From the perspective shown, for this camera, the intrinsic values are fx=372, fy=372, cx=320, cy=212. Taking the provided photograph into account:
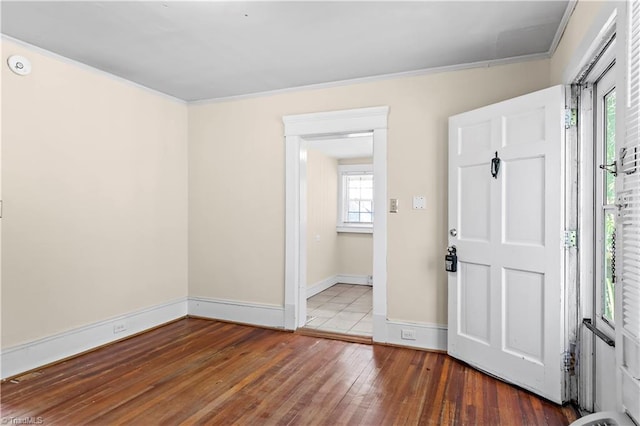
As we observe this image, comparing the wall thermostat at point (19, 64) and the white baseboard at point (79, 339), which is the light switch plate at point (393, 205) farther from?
the wall thermostat at point (19, 64)

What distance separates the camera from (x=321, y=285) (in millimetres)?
6184

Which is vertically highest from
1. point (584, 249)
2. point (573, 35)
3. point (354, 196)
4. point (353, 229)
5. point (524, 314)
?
point (573, 35)

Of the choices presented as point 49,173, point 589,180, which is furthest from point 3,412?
point 589,180

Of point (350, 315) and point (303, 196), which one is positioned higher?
point (303, 196)

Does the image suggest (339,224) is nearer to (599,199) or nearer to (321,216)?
(321,216)

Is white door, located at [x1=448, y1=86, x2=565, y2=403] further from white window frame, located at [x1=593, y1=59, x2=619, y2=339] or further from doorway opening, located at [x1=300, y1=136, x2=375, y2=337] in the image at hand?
doorway opening, located at [x1=300, y1=136, x2=375, y2=337]

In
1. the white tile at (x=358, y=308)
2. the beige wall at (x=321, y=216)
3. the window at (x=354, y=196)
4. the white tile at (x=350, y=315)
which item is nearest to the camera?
the white tile at (x=350, y=315)

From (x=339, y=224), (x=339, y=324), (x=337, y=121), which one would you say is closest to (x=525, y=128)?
(x=337, y=121)

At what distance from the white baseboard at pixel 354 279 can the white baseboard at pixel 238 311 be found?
291 cm

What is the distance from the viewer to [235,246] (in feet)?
13.8

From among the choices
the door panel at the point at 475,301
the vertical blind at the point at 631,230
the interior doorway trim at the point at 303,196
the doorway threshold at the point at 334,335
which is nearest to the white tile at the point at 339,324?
the doorway threshold at the point at 334,335

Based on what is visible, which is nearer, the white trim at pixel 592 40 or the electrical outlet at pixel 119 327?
the white trim at pixel 592 40

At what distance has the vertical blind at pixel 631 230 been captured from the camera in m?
1.41

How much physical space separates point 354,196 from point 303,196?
3.08m
